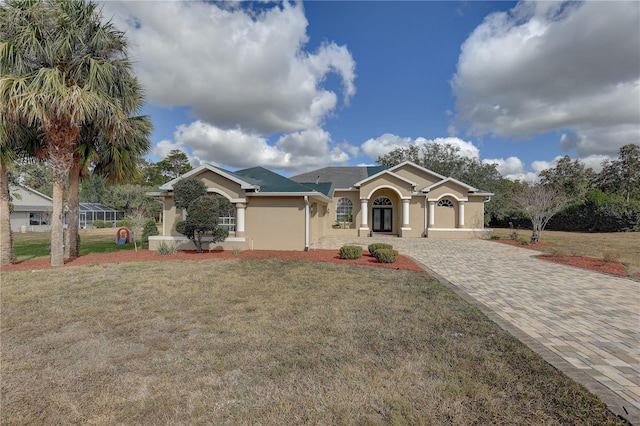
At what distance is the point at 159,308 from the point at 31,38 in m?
9.80

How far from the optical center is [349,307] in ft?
20.3

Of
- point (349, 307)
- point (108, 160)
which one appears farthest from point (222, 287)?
point (108, 160)

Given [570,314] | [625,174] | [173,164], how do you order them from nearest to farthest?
[570,314]
[625,174]
[173,164]

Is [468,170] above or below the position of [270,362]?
above

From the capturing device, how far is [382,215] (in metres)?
24.8

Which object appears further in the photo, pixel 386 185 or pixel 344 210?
pixel 344 210

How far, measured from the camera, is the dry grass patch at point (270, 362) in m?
3.01

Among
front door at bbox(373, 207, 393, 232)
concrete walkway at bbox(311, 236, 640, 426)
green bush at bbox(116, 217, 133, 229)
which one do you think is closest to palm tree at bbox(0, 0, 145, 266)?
green bush at bbox(116, 217, 133, 229)

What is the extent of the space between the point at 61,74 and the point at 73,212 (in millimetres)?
5550

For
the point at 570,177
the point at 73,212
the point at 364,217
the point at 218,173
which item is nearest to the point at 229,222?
the point at 218,173

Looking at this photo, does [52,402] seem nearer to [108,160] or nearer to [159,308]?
[159,308]

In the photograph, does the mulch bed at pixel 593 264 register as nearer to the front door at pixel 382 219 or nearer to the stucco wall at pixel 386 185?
the stucco wall at pixel 386 185

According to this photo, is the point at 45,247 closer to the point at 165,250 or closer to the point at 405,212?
the point at 165,250

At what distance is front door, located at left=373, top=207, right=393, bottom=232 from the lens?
2475 cm
